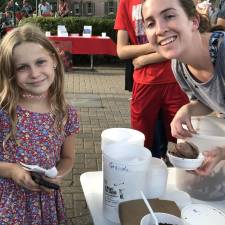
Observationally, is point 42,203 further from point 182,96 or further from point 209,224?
point 182,96

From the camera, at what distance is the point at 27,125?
5.28ft

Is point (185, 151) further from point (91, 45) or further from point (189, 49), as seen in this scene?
point (91, 45)

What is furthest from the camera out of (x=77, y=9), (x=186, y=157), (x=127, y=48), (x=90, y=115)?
(x=77, y=9)

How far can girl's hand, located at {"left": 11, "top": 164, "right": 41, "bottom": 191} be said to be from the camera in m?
1.40

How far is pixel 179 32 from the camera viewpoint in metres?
1.40

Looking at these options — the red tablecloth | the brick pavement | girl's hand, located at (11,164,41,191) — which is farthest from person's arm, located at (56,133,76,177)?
the red tablecloth

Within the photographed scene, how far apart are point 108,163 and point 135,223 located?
21cm

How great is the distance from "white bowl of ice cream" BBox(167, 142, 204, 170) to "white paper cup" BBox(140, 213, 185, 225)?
8.7 inches

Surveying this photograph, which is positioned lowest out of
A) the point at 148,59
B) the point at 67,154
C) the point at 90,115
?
the point at 90,115

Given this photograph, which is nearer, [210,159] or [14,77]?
[210,159]

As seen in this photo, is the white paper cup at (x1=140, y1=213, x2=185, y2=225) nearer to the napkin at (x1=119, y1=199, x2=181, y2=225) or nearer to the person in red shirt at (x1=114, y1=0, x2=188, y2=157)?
the napkin at (x1=119, y1=199, x2=181, y2=225)

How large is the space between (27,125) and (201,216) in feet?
2.62

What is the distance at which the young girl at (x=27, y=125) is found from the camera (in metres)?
1.57

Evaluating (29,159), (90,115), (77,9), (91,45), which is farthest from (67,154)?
(77,9)
